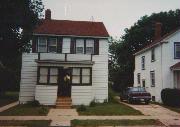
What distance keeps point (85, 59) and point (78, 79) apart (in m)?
2.11

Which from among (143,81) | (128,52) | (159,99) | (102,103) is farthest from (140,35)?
(102,103)

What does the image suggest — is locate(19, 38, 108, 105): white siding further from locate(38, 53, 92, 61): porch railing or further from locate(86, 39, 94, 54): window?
locate(86, 39, 94, 54): window

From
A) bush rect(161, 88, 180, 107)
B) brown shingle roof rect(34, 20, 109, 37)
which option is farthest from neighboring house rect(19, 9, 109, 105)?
bush rect(161, 88, 180, 107)

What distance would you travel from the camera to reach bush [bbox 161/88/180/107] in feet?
99.8

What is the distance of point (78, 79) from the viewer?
2998cm

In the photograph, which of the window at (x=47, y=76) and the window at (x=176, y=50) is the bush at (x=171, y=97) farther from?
the window at (x=47, y=76)

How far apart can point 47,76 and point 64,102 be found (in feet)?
9.21

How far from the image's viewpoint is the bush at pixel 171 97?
1197 inches

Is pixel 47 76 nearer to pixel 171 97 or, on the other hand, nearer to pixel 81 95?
pixel 81 95

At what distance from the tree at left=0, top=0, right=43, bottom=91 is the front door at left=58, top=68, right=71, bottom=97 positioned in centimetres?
785

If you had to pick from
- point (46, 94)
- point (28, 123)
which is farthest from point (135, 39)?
point (28, 123)

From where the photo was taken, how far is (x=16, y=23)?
2005 centimetres

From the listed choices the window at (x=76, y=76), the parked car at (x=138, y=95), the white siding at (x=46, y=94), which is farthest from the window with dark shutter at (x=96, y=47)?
the white siding at (x=46, y=94)

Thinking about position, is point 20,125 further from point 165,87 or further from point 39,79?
point 165,87
